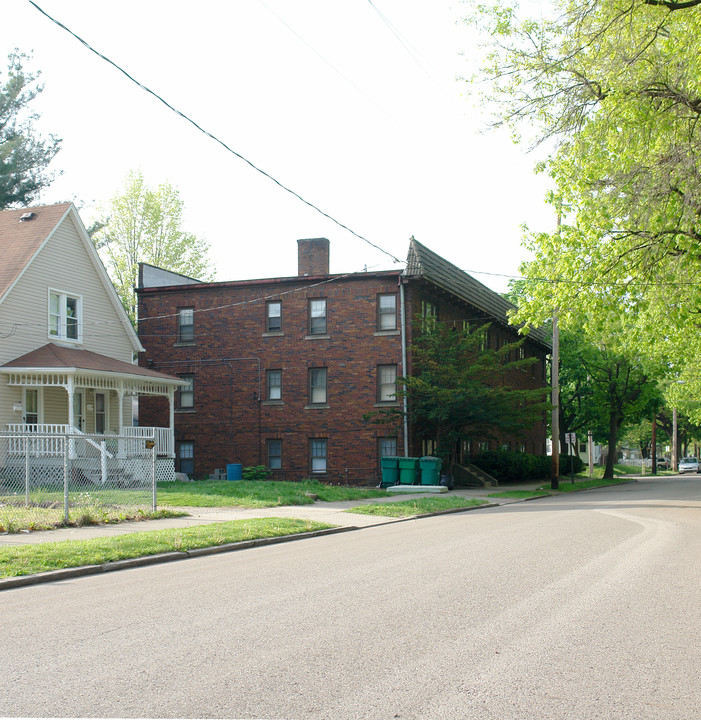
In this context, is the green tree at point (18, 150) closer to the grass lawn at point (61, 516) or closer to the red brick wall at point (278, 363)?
the red brick wall at point (278, 363)

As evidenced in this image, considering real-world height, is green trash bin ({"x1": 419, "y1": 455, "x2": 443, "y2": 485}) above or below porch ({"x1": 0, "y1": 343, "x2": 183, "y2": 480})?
below

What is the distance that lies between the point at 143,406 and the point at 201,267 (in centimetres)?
1599

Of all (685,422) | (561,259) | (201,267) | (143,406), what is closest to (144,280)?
(143,406)

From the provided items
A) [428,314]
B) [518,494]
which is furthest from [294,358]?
[518,494]

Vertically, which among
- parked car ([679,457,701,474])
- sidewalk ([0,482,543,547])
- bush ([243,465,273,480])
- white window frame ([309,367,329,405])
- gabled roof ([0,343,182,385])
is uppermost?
gabled roof ([0,343,182,385])

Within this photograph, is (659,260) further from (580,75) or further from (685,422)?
(685,422)

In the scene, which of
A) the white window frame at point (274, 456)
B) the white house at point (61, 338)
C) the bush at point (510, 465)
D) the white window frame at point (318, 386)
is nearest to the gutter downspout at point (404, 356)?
the white window frame at point (318, 386)

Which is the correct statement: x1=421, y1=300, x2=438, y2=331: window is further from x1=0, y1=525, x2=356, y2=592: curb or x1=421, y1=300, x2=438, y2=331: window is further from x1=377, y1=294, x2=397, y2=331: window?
x1=0, y1=525, x2=356, y2=592: curb

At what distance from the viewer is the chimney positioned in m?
34.7

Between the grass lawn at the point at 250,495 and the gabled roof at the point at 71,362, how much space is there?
417 centimetres

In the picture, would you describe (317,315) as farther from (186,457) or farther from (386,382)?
(186,457)

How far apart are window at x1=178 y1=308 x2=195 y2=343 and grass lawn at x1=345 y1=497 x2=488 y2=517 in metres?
16.4

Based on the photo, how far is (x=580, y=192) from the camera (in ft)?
58.2

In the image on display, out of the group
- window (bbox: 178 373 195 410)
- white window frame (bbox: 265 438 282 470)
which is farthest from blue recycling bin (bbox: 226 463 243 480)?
window (bbox: 178 373 195 410)
